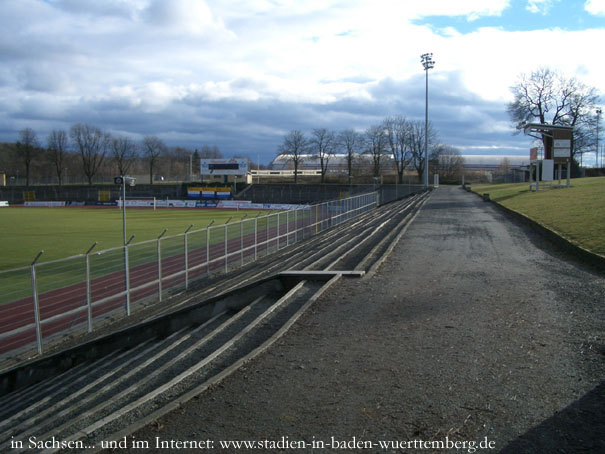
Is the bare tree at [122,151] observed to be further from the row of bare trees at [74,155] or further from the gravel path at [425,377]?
the gravel path at [425,377]

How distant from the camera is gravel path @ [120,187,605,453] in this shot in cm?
443

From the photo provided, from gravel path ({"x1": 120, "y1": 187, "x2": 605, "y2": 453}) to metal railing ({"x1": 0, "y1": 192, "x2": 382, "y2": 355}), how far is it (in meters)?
4.54

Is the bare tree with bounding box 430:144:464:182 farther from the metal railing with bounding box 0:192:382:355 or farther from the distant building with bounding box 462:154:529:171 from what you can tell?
the metal railing with bounding box 0:192:382:355

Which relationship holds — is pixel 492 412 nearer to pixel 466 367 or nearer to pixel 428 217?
pixel 466 367

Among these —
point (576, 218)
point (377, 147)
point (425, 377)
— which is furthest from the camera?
point (377, 147)

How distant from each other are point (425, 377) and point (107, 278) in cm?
1361

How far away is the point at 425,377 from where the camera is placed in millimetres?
5617

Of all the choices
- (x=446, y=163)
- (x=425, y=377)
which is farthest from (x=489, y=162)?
(x=425, y=377)

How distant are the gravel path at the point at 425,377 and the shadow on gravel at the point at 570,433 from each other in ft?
0.04

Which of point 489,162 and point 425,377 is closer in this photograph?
point 425,377

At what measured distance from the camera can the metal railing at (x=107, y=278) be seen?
1046 cm

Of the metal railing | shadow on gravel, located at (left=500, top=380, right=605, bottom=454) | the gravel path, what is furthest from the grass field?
the metal railing

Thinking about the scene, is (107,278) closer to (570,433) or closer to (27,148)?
(570,433)

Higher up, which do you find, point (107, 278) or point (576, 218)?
point (576, 218)
